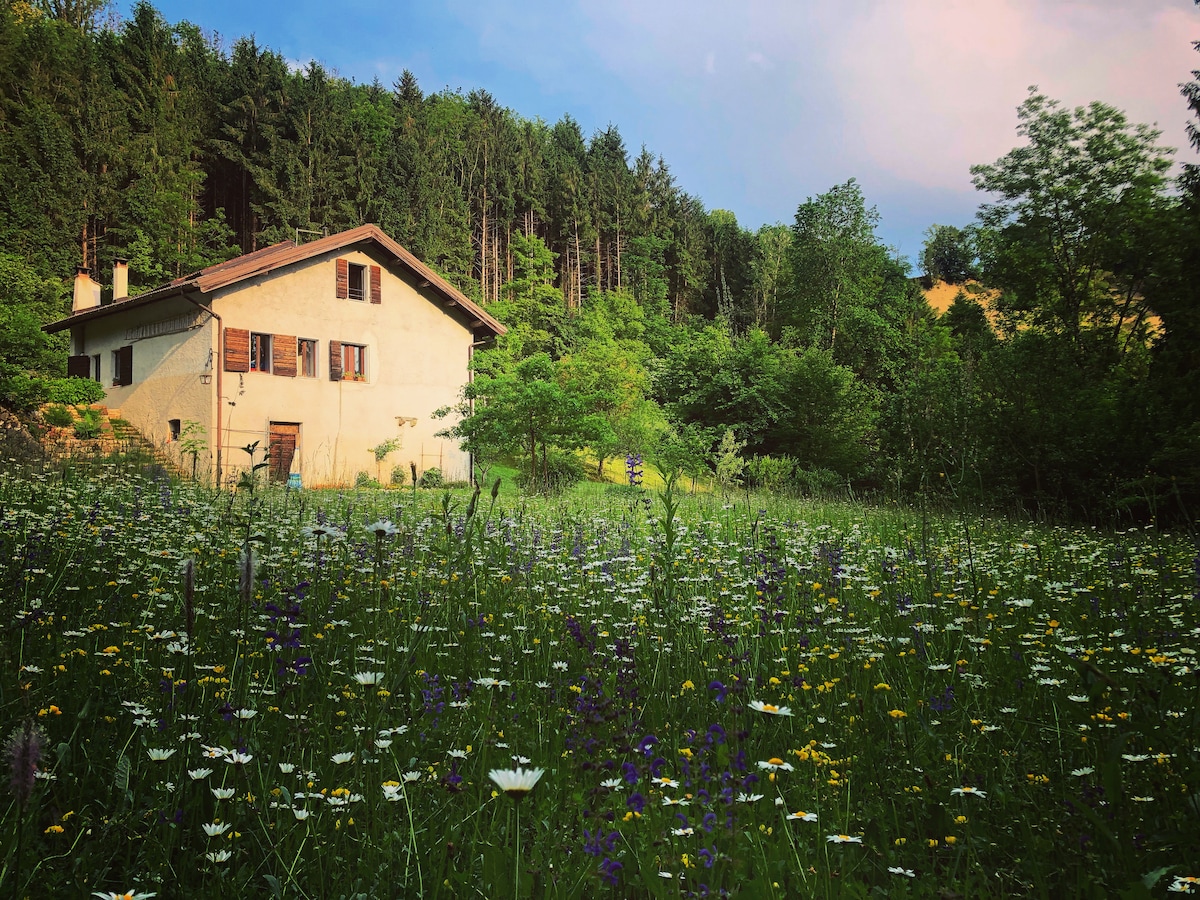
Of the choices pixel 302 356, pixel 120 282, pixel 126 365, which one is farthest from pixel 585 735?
pixel 120 282

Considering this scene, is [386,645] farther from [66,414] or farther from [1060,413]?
[66,414]

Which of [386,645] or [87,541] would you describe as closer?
[386,645]

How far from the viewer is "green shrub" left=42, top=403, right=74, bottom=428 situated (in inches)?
806

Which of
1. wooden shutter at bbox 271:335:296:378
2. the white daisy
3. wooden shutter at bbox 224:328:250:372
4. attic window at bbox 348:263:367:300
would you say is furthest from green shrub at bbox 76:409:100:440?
the white daisy

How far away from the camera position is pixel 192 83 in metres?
39.1

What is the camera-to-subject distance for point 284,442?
22.0 metres

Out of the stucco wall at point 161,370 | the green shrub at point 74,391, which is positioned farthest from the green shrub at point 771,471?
the green shrub at point 74,391

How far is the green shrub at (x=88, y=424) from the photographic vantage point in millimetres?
21156

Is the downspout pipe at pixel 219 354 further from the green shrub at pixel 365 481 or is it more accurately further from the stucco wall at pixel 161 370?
the green shrub at pixel 365 481

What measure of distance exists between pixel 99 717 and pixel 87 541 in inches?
113

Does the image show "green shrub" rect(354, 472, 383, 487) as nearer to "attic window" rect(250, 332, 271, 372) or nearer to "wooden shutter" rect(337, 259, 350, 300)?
"attic window" rect(250, 332, 271, 372)

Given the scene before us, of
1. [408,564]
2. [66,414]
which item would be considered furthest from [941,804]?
[66,414]

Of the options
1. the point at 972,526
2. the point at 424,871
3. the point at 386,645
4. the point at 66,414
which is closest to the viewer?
the point at 424,871

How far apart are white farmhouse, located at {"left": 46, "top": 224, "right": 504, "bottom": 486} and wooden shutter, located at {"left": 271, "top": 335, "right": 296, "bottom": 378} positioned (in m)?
0.04
